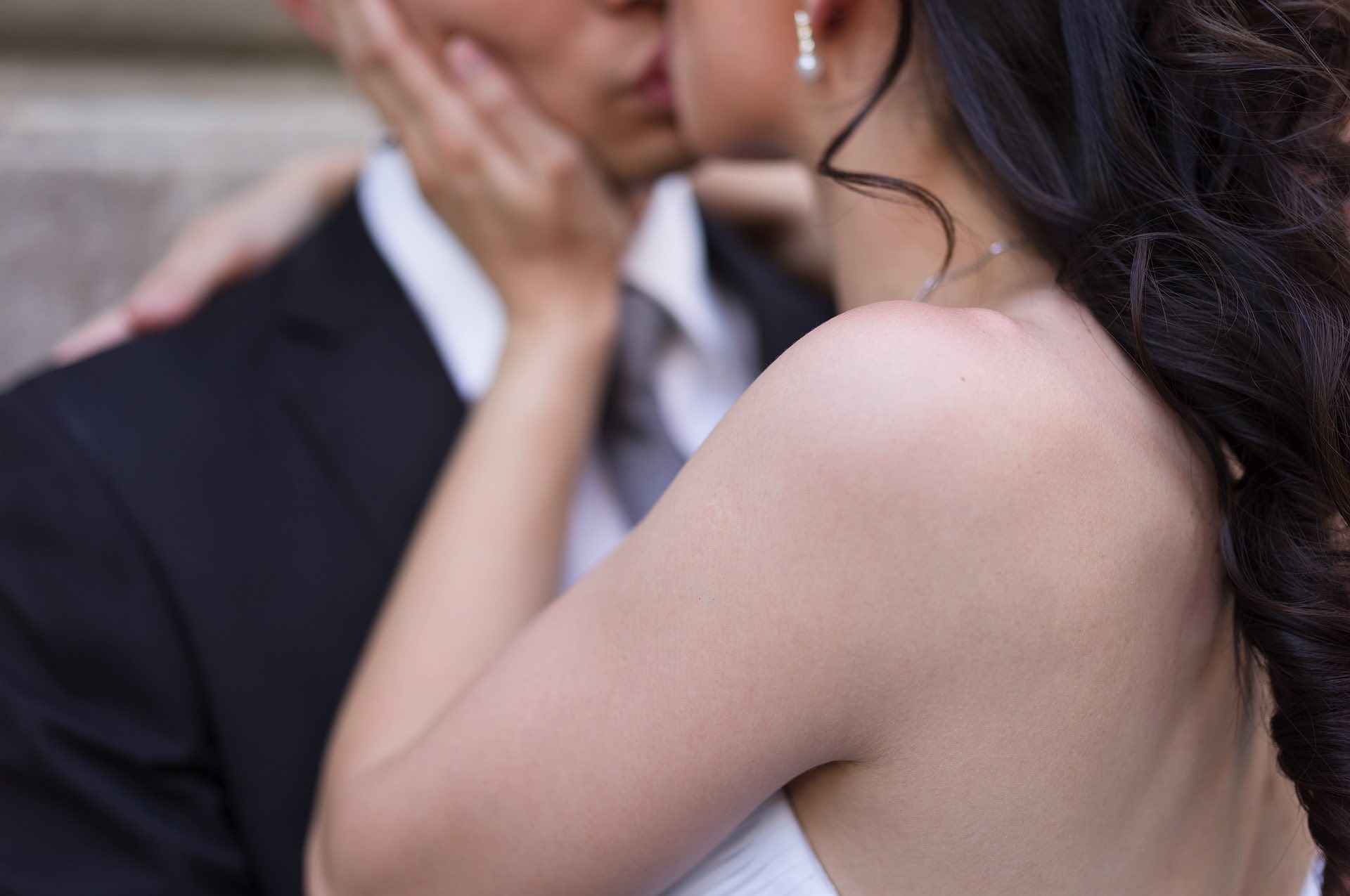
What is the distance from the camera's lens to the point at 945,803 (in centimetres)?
81

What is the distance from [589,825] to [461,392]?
794mm

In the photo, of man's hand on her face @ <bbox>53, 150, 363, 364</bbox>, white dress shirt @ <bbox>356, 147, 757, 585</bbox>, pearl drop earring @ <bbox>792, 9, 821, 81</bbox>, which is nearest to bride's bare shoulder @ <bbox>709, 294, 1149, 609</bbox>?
pearl drop earring @ <bbox>792, 9, 821, 81</bbox>

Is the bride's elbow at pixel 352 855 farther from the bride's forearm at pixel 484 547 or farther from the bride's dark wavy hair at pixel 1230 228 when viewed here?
the bride's dark wavy hair at pixel 1230 228

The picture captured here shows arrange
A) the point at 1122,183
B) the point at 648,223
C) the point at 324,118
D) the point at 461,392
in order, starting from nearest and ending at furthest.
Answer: the point at 1122,183, the point at 461,392, the point at 648,223, the point at 324,118

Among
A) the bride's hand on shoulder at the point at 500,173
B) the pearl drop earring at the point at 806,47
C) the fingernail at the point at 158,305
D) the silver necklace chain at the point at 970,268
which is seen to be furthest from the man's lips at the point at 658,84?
the fingernail at the point at 158,305

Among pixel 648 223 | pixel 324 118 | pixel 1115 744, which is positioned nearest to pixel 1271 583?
pixel 1115 744

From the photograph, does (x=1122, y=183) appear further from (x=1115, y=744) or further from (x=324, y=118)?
(x=324, y=118)

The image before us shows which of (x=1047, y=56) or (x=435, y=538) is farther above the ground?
(x=1047, y=56)

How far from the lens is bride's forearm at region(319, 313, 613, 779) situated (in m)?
1.08

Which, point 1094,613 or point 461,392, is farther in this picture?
point 461,392

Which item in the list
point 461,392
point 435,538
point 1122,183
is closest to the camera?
point 1122,183

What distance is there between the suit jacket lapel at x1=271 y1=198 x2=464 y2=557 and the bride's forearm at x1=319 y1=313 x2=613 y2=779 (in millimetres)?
88

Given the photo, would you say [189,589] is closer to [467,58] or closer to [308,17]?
[467,58]

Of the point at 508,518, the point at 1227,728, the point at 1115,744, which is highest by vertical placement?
the point at 508,518
